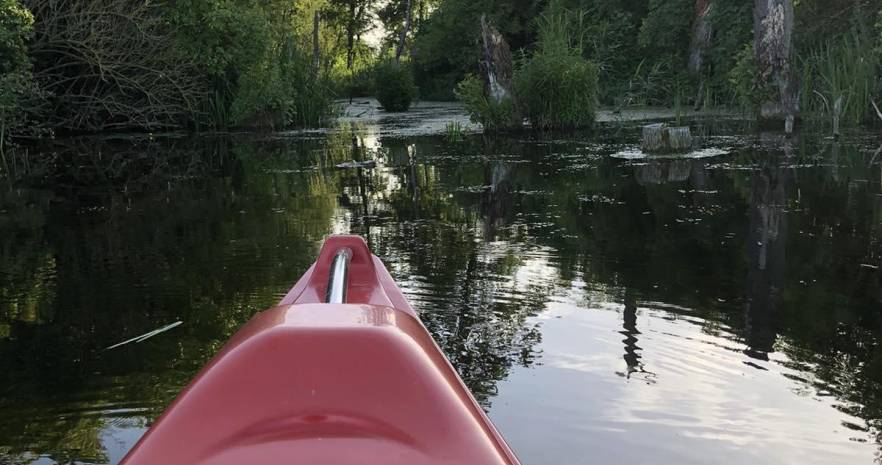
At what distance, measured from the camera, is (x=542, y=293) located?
4.94m

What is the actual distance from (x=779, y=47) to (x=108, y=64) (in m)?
12.3

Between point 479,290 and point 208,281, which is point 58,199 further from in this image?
point 479,290

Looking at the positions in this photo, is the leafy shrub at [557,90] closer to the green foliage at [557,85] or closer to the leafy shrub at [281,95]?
the green foliage at [557,85]

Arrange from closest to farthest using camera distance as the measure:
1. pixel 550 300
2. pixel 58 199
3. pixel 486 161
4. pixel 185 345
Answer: pixel 185 345 → pixel 550 300 → pixel 58 199 → pixel 486 161

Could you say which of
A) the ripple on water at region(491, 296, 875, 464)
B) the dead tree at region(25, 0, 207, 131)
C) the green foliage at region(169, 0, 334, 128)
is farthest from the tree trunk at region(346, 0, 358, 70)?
the ripple on water at region(491, 296, 875, 464)

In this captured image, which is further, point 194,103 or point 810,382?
point 194,103

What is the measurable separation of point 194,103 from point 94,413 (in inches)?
644

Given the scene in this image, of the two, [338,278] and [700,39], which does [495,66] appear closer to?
[700,39]

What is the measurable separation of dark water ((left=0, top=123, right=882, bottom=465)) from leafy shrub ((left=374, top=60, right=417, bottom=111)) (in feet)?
52.5

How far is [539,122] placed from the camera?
647 inches

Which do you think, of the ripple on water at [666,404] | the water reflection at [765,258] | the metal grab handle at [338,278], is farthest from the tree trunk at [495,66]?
the metal grab handle at [338,278]

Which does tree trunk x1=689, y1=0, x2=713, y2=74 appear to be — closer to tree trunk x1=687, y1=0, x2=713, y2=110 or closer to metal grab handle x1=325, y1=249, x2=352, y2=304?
tree trunk x1=687, y1=0, x2=713, y2=110

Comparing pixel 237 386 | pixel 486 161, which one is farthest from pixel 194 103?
pixel 237 386

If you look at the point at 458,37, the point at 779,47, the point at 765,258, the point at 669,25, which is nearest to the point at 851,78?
the point at 779,47
